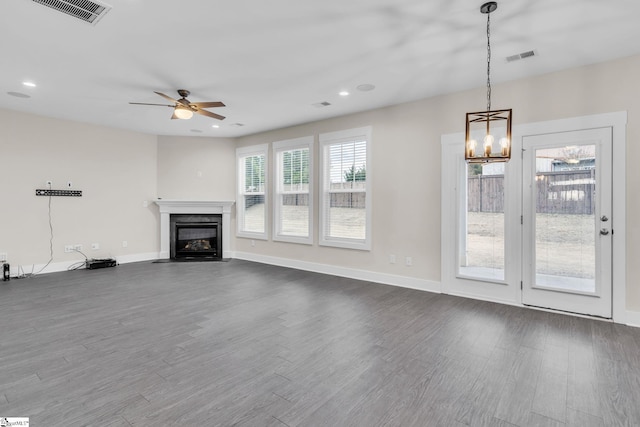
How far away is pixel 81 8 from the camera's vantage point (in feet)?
8.45

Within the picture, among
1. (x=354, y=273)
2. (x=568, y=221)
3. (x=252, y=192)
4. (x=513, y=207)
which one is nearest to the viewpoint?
(x=568, y=221)

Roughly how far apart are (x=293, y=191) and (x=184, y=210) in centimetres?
273

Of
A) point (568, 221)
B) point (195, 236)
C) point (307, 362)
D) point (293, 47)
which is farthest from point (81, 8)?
point (195, 236)

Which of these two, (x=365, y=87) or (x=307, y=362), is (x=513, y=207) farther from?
(x=307, y=362)

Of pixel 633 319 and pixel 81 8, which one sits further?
pixel 633 319

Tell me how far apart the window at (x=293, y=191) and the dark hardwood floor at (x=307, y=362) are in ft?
7.24

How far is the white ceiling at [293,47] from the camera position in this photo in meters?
2.61

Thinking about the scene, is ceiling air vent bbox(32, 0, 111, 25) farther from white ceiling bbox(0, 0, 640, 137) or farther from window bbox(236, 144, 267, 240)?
window bbox(236, 144, 267, 240)

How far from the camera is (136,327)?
3.22m

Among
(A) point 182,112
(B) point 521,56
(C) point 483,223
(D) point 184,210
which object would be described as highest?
(B) point 521,56

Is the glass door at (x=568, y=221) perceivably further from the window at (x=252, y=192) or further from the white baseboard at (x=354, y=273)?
the window at (x=252, y=192)

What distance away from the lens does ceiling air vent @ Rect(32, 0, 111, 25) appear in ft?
8.20

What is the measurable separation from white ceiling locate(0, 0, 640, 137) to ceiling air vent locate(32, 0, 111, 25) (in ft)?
0.21

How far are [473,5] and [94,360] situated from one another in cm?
417
